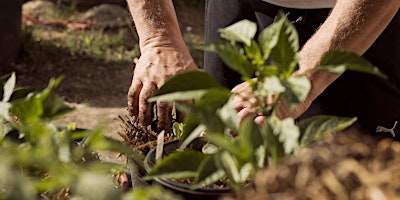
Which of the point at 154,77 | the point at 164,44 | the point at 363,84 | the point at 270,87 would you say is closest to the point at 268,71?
the point at 270,87

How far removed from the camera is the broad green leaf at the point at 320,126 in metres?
0.83

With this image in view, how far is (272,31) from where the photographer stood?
35.0 inches

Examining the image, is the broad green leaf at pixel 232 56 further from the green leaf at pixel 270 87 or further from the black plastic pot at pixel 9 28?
the black plastic pot at pixel 9 28

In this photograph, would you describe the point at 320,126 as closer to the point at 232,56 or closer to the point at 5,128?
the point at 232,56

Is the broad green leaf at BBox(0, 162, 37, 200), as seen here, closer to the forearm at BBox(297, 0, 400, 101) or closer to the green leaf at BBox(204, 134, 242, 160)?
the green leaf at BBox(204, 134, 242, 160)

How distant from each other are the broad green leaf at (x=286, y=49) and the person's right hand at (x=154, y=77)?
619 mm

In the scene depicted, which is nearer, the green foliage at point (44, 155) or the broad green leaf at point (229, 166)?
the green foliage at point (44, 155)

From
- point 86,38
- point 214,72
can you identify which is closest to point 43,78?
point 86,38

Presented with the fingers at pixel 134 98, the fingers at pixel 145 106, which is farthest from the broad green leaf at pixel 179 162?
the fingers at pixel 134 98

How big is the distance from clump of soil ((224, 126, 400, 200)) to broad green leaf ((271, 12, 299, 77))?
15 cm

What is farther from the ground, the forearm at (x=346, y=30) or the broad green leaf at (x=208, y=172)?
the broad green leaf at (x=208, y=172)

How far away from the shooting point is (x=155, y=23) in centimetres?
184

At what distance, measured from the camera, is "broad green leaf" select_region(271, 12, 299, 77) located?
88 cm

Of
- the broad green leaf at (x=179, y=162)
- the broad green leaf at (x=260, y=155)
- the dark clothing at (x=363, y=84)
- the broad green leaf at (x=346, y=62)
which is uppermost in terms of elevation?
the broad green leaf at (x=346, y=62)
